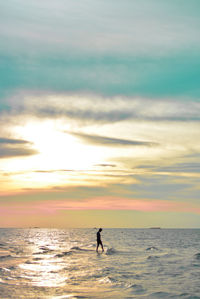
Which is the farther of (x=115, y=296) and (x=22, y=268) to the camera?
(x=22, y=268)

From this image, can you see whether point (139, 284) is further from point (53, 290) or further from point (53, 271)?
point (53, 271)

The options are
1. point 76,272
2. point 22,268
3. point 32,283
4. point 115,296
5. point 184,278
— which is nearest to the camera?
point 115,296

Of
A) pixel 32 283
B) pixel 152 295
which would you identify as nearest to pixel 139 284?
pixel 152 295

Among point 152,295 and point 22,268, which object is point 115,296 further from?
point 22,268

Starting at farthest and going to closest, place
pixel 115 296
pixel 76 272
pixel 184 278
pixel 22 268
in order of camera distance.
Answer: pixel 22 268, pixel 76 272, pixel 184 278, pixel 115 296

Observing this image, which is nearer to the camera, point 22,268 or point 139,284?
point 139,284

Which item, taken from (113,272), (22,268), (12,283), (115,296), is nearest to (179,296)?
(115,296)

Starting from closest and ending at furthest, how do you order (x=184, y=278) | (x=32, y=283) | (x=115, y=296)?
(x=115, y=296) < (x=32, y=283) < (x=184, y=278)

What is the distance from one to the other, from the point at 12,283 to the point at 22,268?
5.78 metres

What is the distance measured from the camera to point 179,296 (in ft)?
44.6

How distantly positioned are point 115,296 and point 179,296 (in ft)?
9.04

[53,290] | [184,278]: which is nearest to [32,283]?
[53,290]

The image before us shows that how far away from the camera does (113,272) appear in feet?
65.5

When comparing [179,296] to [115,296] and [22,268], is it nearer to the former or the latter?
[115,296]
